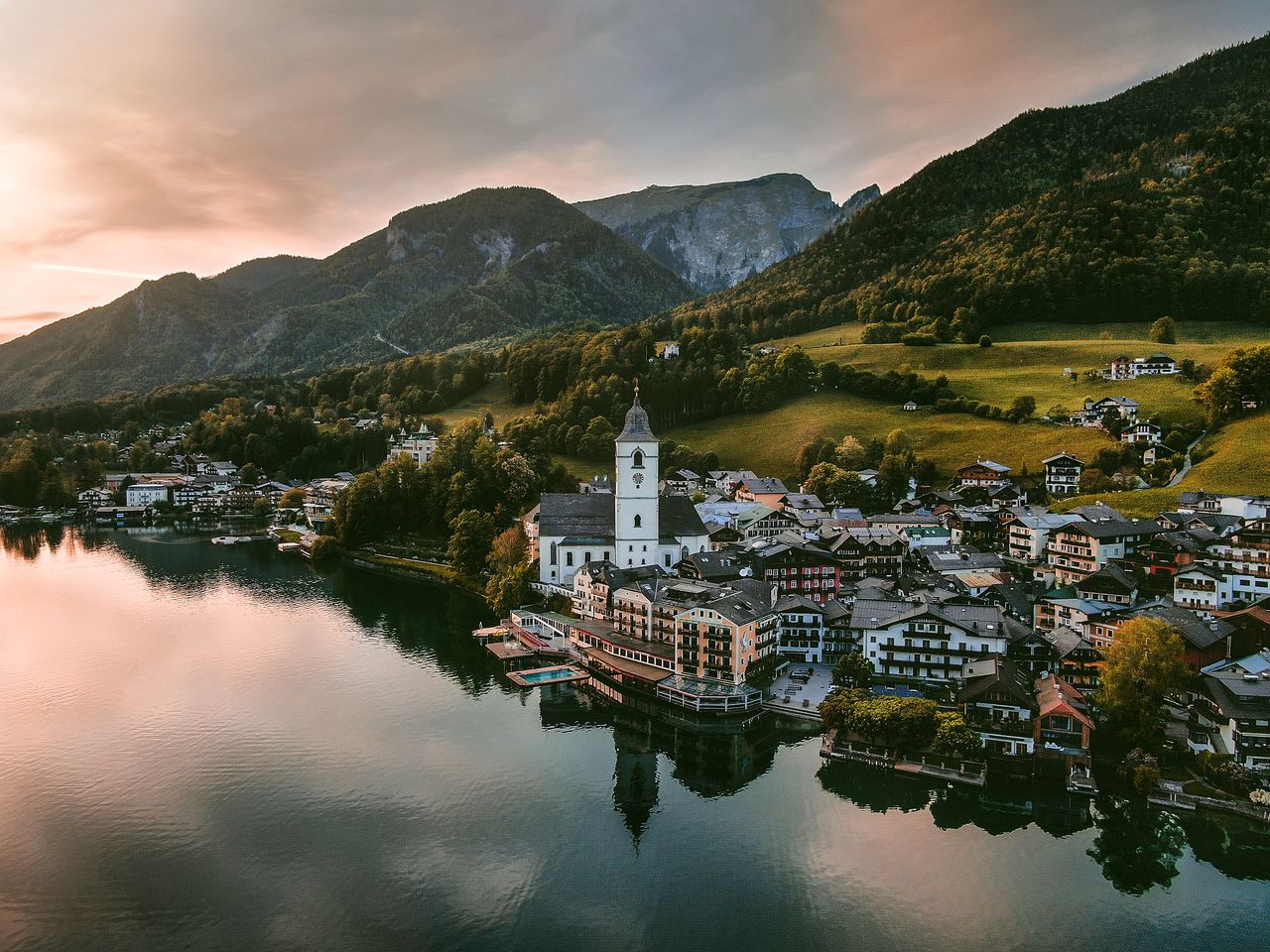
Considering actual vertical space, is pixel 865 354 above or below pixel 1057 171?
below

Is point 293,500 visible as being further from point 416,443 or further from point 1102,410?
point 1102,410

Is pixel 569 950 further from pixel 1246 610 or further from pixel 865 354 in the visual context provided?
pixel 865 354

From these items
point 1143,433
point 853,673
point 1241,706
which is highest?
point 1143,433

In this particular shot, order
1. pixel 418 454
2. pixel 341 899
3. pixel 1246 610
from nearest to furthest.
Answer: pixel 341 899 < pixel 1246 610 < pixel 418 454

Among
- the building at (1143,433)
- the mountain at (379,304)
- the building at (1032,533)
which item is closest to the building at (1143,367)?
the building at (1143,433)

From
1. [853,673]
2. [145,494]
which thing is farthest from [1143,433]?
[145,494]

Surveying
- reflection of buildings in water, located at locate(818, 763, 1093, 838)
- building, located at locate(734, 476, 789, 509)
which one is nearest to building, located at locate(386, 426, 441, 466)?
building, located at locate(734, 476, 789, 509)

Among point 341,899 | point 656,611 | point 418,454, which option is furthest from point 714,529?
point 418,454
